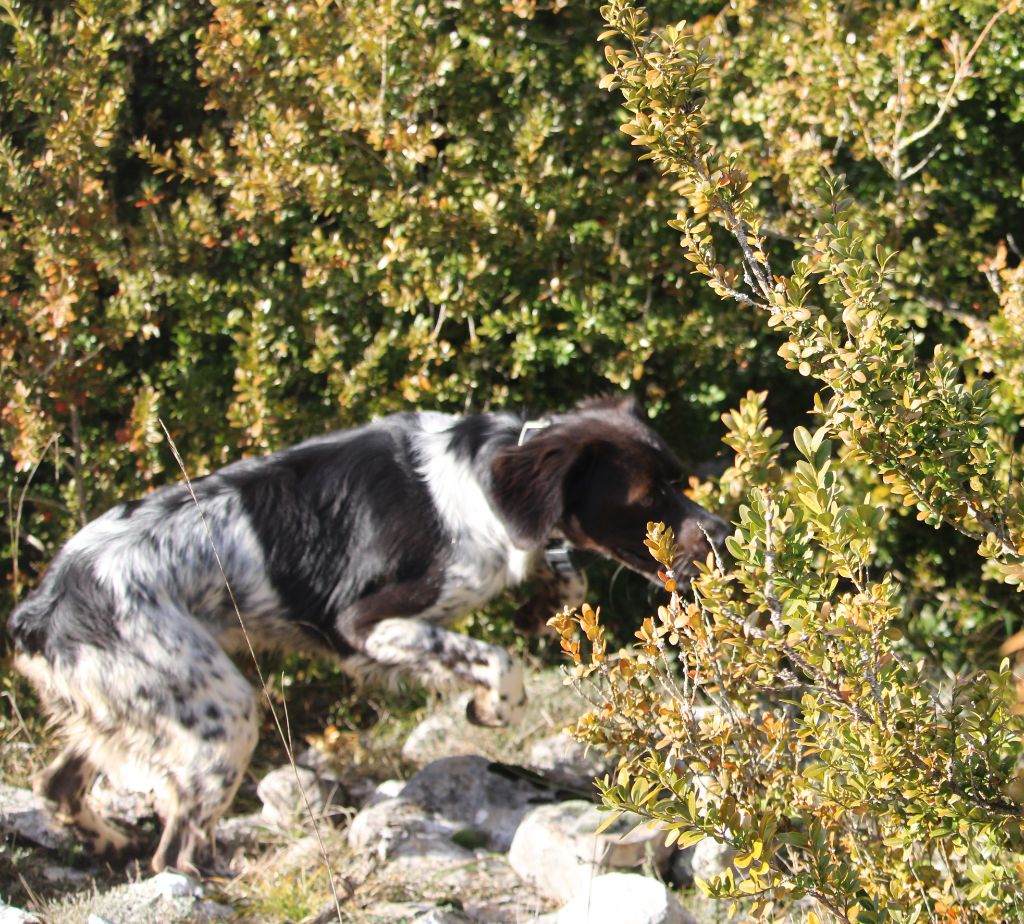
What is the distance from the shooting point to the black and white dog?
3.65m

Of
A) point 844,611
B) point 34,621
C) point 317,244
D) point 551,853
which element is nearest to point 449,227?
point 317,244

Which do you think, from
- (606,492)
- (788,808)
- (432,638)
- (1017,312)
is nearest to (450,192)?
(606,492)

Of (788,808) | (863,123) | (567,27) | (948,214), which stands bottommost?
(788,808)

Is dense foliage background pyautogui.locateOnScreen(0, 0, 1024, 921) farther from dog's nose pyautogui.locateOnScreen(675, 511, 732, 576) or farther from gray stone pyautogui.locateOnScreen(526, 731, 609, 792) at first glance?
gray stone pyautogui.locateOnScreen(526, 731, 609, 792)

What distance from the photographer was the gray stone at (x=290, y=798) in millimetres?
4012

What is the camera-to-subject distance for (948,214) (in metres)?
5.00

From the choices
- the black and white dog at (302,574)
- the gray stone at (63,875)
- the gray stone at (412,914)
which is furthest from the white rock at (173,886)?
the gray stone at (412,914)

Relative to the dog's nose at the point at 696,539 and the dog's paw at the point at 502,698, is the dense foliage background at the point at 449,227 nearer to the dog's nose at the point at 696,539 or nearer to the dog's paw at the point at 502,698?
the dog's nose at the point at 696,539

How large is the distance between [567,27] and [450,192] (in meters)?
0.92

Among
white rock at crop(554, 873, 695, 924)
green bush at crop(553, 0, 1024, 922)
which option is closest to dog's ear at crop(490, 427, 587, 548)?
white rock at crop(554, 873, 695, 924)

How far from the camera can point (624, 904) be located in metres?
2.93

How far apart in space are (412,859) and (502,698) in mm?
580

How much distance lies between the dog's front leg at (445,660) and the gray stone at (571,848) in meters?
0.45

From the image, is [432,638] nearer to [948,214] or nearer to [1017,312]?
[1017,312]
